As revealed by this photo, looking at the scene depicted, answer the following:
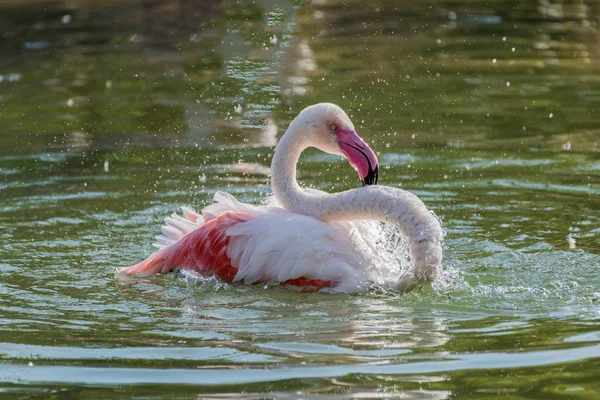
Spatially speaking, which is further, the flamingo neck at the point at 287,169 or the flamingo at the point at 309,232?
the flamingo neck at the point at 287,169

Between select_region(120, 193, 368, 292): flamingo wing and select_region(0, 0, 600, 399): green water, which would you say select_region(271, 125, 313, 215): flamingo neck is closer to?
select_region(120, 193, 368, 292): flamingo wing

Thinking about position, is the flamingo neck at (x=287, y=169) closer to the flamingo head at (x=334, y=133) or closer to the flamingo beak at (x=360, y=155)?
the flamingo head at (x=334, y=133)

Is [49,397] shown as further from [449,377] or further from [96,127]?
[96,127]

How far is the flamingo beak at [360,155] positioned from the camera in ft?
19.9

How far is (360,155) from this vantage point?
20.1 ft

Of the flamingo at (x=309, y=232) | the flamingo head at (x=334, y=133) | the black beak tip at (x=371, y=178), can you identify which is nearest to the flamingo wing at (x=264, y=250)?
the flamingo at (x=309, y=232)

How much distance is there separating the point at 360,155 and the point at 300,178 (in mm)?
2226

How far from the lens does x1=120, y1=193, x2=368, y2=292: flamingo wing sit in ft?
18.9

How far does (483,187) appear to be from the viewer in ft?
26.0

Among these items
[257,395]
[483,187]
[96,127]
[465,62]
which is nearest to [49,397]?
[257,395]

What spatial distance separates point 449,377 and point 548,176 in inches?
161

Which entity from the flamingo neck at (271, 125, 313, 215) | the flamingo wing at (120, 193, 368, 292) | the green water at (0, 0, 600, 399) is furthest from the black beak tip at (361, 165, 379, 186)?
the green water at (0, 0, 600, 399)

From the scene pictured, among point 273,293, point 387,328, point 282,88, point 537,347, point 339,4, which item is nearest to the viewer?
point 537,347

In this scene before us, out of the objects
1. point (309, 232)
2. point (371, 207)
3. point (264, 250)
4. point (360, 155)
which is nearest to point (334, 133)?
point (360, 155)
